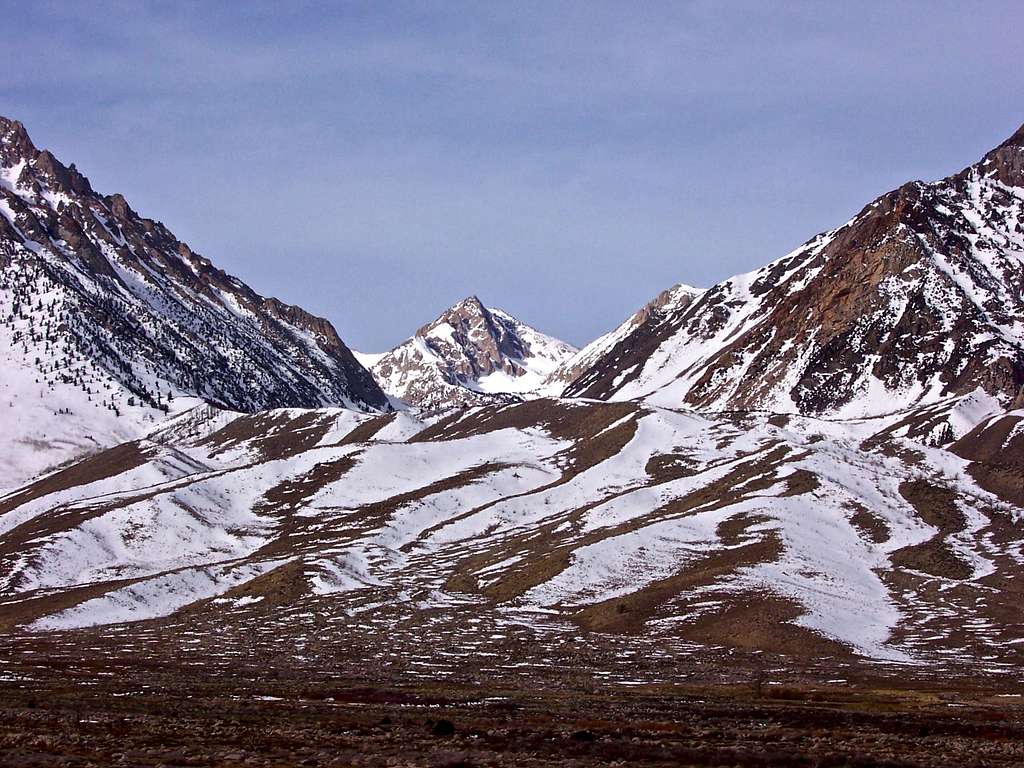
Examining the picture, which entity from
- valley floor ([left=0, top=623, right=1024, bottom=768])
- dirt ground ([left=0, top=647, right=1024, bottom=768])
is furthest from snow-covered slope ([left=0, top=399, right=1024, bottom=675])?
dirt ground ([left=0, top=647, right=1024, bottom=768])

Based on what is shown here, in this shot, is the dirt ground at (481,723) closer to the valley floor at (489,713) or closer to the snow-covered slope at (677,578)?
the valley floor at (489,713)

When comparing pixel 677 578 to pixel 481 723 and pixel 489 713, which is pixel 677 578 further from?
pixel 481 723

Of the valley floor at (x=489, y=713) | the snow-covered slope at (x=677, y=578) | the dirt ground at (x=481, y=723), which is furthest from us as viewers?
the snow-covered slope at (x=677, y=578)

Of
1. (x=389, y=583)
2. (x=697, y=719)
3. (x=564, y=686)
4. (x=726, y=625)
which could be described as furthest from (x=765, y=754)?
(x=389, y=583)

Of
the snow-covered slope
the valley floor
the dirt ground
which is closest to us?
→ the dirt ground

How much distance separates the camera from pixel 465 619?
137 meters

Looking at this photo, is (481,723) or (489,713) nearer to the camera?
(481,723)

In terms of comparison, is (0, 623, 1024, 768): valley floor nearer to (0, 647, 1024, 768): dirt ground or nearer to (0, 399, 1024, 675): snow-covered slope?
(0, 647, 1024, 768): dirt ground

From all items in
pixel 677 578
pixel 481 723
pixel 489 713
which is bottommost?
pixel 481 723

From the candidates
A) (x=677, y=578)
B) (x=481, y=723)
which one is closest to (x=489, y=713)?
(x=481, y=723)

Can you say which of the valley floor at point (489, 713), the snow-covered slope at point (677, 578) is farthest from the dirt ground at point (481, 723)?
the snow-covered slope at point (677, 578)

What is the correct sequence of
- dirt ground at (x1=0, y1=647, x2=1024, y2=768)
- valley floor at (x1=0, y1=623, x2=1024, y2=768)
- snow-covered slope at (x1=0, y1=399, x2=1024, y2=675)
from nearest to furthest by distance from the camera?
dirt ground at (x1=0, y1=647, x2=1024, y2=768)
valley floor at (x1=0, y1=623, x2=1024, y2=768)
snow-covered slope at (x1=0, y1=399, x2=1024, y2=675)

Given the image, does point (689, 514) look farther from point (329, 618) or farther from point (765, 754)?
point (765, 754)

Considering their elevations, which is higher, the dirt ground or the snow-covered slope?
the snow-covered slope
